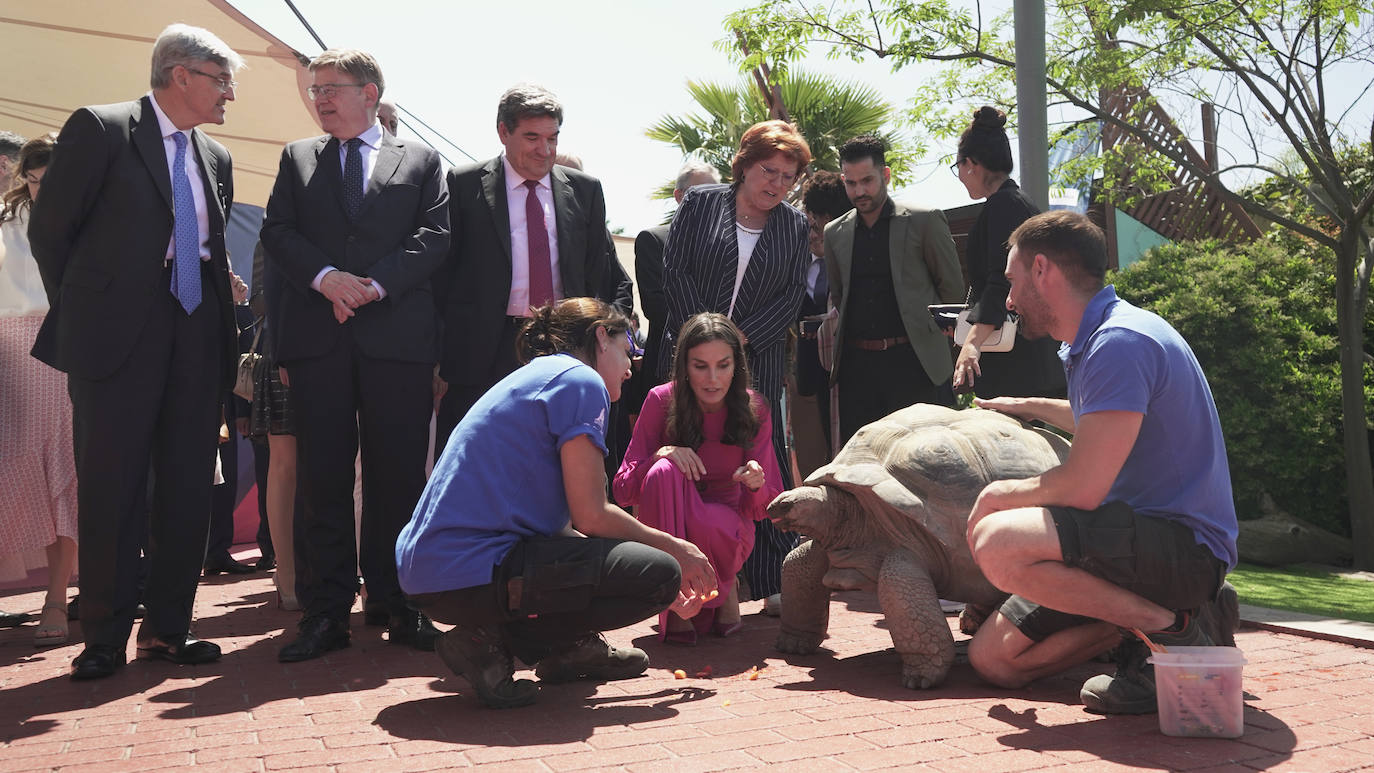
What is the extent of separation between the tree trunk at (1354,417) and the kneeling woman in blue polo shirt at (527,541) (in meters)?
8.40

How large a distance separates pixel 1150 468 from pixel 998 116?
244 centimetres

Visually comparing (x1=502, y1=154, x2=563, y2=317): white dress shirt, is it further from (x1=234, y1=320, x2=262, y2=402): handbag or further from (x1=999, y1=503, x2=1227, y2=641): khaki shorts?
(x1=999, y1=503, x2=1227, y2=641): khaki shorts

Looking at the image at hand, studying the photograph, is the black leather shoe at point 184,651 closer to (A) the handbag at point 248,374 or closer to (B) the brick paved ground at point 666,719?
(B) the brick paved ground at point 666,719

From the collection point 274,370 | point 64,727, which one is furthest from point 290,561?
point 64,727

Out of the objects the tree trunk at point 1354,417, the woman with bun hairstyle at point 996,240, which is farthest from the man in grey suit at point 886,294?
the tree trunk at point 1354,417

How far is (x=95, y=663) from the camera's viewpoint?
173 inches

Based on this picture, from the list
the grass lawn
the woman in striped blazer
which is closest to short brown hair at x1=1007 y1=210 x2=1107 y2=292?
the woman in striped blazer

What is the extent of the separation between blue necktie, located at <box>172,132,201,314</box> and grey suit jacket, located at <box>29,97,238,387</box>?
4 cm

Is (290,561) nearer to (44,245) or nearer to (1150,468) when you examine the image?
(44,245)

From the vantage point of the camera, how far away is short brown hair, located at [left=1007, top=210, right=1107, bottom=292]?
12.0 feet

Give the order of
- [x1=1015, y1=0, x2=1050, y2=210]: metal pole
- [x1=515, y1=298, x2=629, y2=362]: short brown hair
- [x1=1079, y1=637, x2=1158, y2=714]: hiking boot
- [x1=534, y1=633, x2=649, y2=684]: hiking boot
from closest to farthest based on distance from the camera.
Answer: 1. [x1=1079, y1=637, x2=1158, y2=714]: hiking boot
2. [x1=515, y1=298, x2=629, y2=362]: short brown hair
3. [x1=534, y1=633, x2=649, y2=684]: hiking boot
4. [x1=1015, y1=0, x2=1050, y2=210]: metal pole

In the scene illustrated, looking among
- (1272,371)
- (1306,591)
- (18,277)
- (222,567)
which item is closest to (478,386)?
(18,277)

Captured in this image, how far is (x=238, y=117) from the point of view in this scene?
31.1 ft

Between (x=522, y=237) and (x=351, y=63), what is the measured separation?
1047 millimetres
